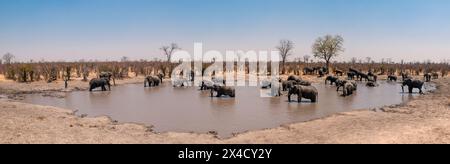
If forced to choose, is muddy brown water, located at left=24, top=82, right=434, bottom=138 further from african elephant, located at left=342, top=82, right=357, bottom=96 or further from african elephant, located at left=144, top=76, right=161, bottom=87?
african elephant, located at left=144, top=76, right=161, bottom=87

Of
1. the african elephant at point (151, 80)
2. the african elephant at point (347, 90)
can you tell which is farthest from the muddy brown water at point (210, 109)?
the african elephant at point (151, 80)

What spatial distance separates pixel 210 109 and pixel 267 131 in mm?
6211

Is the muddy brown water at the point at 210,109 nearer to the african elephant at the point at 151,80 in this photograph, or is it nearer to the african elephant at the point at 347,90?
the african elephant at the point at 347,90

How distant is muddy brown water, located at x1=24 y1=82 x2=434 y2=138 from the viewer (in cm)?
1577

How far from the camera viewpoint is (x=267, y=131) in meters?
14.1

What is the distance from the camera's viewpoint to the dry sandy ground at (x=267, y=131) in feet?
40.6

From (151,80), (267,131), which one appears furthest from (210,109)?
(151,80)

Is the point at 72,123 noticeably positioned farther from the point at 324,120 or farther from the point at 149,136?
the point at 324,120

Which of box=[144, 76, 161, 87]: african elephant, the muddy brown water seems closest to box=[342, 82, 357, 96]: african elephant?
the muddy brown water

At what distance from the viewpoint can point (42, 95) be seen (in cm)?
2689

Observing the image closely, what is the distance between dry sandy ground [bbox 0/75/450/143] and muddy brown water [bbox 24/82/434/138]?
102cm

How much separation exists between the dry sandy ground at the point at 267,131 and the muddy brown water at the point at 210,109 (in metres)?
1.02

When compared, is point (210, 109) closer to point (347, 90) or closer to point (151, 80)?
point (347, 90)
